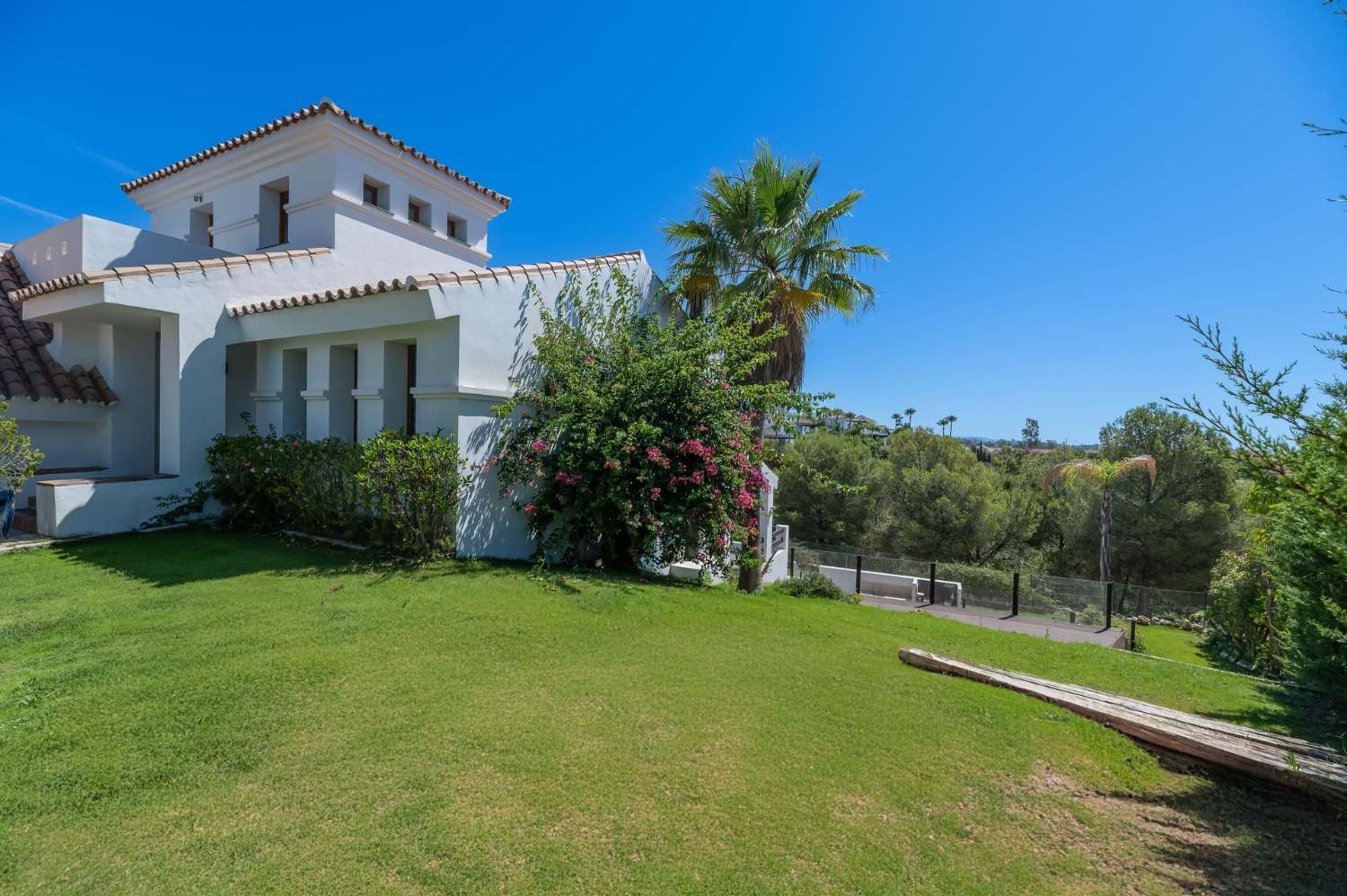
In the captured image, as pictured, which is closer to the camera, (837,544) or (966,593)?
(966,593)

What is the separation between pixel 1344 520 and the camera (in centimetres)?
289

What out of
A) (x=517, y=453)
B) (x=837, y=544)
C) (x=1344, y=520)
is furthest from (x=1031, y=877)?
(x=837, y=544)

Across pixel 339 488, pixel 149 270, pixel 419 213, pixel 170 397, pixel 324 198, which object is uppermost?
pixel 419 213

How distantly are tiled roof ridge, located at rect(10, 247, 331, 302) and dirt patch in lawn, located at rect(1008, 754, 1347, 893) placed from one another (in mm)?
11907

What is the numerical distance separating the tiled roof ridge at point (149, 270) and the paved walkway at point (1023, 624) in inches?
586

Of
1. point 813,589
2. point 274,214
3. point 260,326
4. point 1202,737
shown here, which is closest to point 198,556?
point 260,326

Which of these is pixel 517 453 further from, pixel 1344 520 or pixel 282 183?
pixel 282 183

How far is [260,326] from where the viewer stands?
9461mm

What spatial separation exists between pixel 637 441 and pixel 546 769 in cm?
516

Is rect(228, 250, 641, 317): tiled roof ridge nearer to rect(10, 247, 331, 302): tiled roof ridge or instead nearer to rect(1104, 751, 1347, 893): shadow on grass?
rect(10, 247, 331, 302): tiled roof ridge

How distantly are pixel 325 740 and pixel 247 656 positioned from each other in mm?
1560

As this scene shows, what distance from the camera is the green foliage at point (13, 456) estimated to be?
714 centimetres

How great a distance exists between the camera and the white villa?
8.04 metres

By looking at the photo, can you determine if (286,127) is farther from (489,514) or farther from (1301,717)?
(1301,717)
